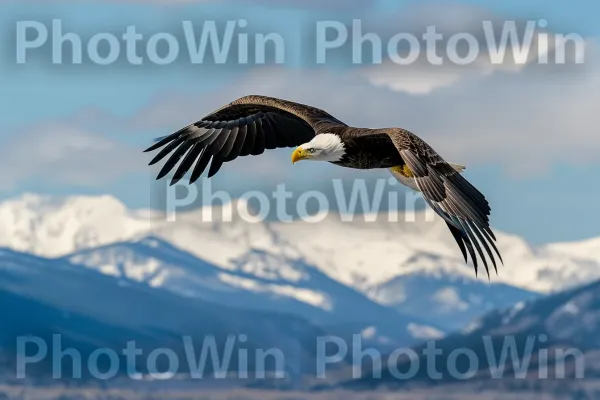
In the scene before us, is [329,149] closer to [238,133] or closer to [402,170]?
[402,170]

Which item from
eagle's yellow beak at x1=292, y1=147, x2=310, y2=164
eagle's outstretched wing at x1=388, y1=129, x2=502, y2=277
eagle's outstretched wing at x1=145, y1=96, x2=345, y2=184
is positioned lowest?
eagle's outstretched wing at x1=388, y1=129, x2=502, y2=277

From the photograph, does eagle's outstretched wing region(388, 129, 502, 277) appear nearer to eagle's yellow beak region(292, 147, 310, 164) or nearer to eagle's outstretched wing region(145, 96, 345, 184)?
eagle's yellow beak region(292, 147, 310, 164)

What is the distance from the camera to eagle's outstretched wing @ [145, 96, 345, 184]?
777 inches

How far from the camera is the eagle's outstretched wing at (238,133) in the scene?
19.7 m

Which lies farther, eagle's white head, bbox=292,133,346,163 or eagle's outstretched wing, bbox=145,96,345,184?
eagle's outstretched wing, bbox=145,96,345,184

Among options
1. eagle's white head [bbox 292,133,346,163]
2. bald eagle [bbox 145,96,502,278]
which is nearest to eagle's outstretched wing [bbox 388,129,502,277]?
bald eagle [bbox 145,96,502,278]

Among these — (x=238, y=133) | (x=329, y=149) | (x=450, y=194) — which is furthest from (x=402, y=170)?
(x=238, y=133)

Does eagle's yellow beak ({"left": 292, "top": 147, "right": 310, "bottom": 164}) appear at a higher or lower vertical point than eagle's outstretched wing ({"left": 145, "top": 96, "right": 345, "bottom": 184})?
lower

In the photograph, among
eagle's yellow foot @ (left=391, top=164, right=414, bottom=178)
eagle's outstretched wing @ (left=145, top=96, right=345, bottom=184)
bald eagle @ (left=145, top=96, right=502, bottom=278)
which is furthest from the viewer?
eagle's outstretched wing @ (left=145, top=96, right=345, bottom=184)

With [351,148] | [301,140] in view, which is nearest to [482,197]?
[351,148]

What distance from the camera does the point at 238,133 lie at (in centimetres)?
2016

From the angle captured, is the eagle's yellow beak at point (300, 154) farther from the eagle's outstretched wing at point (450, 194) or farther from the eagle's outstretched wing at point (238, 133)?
the eagle's outstretched wing at point (238, 133)

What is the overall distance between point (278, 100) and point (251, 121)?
0.48m

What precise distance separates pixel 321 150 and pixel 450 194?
1.97m
